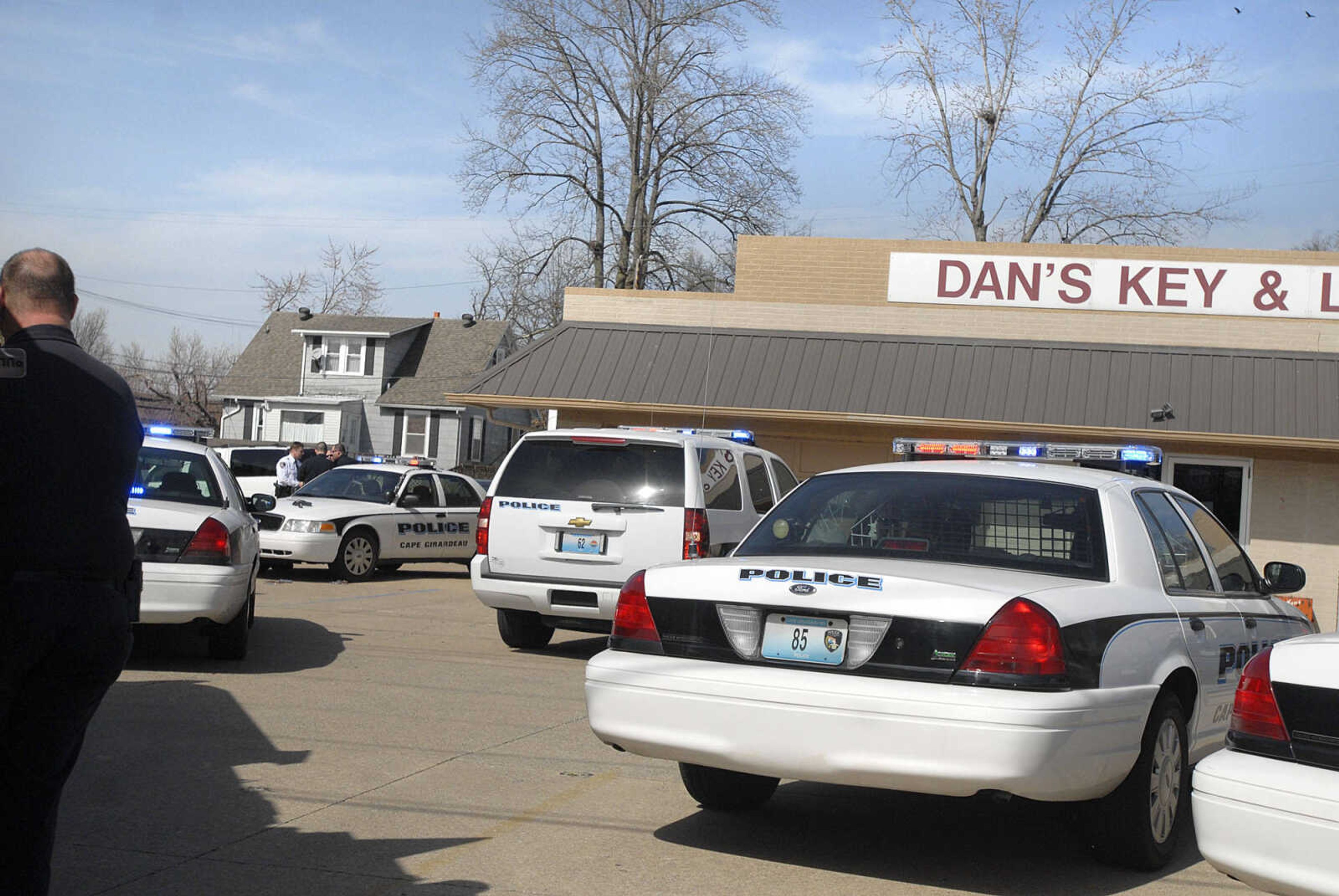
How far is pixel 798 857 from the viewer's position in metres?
5.54

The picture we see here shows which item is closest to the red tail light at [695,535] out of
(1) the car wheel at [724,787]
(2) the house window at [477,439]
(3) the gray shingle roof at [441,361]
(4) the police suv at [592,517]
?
(4) the police suv at [592,517]

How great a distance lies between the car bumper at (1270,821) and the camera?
3.82 m

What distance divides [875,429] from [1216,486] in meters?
4.65

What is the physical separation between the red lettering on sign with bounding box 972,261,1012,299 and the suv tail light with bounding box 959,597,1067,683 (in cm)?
1562

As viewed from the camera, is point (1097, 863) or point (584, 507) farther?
point (584, 507)

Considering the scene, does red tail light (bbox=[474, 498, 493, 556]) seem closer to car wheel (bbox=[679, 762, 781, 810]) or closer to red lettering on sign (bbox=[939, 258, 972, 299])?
car wheel (bbox=[679, 762, 781, 810])

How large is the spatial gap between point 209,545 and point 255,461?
53.3ft

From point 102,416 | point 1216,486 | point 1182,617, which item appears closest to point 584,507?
point 1182,617

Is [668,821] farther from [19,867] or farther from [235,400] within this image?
[235,400]

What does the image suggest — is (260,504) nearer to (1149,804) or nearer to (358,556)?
(358,556)

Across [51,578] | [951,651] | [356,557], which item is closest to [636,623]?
[951,651]

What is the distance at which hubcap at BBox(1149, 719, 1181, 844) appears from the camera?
5.39 metres

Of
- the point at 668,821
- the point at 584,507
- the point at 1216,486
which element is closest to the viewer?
the point at 668,821

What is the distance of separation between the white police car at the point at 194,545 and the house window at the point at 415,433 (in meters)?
37.9
